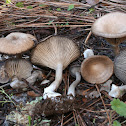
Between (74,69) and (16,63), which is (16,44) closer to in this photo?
(16,63)

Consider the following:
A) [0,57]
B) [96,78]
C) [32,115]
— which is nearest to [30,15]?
[0,57]

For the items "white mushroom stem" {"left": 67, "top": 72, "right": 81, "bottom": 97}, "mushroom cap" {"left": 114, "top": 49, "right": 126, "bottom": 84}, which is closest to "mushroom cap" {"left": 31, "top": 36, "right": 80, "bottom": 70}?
"white mushroom stem" {"left": 67, "top": 72, "right": 81, "bottom": 97}

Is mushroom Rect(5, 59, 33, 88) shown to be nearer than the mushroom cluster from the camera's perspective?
No

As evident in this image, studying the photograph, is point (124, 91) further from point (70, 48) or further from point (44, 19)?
point (44, 19)

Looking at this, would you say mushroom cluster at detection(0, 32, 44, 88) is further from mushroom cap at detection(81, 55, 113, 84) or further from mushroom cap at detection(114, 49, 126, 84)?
mushroom cap at detection(114, 49, 126, 84)

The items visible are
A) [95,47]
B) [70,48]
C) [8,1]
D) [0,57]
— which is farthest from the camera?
[8,1]

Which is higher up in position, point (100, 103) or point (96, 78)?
point (96, 78)

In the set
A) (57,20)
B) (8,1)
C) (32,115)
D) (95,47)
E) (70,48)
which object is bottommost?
(32,115)
